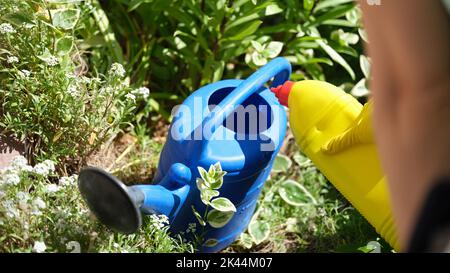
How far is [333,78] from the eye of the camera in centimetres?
206

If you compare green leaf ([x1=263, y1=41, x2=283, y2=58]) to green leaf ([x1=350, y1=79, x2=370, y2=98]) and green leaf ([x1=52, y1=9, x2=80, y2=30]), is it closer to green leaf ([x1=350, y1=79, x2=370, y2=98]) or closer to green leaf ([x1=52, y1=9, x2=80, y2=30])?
green leaf ([x1=350, y1=79, x2=370, y2=98])

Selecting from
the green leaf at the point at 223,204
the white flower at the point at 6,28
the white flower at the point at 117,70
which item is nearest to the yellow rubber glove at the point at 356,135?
the green leaf at the point at 223,204

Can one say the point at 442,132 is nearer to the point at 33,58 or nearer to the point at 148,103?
the point at 33,58

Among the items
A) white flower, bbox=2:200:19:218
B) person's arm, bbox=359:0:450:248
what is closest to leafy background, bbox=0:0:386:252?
white flower, bbox=2:200:19:218

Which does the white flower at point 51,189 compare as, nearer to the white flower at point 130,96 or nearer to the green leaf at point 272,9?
the white flower at point 130,96

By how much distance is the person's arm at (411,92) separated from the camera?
71 cm

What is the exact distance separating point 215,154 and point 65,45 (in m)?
0.43

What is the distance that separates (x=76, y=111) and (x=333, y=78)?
83 centimetres

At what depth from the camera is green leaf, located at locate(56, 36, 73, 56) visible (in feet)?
5.15

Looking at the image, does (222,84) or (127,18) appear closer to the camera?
(222,84)

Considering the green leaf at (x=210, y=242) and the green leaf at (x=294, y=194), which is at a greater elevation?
the green leaf at (x=210, y=242)

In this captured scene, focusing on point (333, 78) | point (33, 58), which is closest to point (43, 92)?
point (33, 58)

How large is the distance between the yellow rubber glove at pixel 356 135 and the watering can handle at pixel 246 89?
198 millimetres

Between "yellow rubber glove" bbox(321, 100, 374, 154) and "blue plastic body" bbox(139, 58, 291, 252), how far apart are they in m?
0.12
